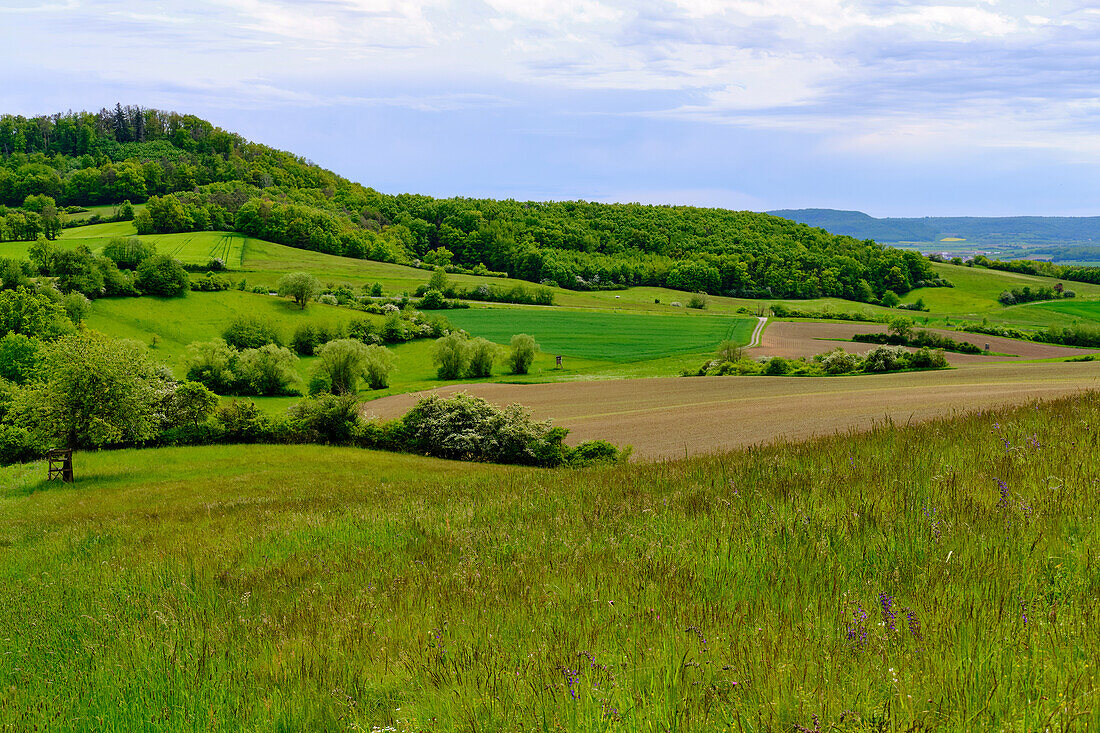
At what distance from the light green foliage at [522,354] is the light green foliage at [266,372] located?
24.7 metres

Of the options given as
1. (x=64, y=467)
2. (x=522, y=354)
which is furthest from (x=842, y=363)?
(x=64, y=467)

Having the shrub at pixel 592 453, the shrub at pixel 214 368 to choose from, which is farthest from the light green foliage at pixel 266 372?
the shrub at pixel 592 453

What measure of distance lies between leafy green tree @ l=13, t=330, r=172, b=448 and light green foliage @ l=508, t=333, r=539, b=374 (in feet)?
157

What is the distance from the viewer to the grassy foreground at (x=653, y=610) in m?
3.20

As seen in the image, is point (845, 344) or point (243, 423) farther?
point (845, 344)

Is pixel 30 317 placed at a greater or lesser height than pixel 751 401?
greater

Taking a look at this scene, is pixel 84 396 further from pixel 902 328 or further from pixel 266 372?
pixel 902 328

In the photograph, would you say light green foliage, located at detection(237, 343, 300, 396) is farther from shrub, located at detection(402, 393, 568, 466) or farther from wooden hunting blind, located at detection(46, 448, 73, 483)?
shrub, located at detection(402, 393, 568, 466)

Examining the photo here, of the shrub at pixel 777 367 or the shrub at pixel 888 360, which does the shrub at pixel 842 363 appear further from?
the shrub at pixel 777 367

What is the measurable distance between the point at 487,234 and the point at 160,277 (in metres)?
88.5

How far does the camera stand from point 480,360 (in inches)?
3243

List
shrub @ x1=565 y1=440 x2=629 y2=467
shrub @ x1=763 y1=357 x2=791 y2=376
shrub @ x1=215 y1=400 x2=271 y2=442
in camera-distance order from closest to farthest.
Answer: shrub @ x1=565 y1=440 x2=629 y2=467 < shrub @ x1=215 y1=400 x2=271 y2=442 < shrub @ x1=763 y1=357 x2=791 y2=376

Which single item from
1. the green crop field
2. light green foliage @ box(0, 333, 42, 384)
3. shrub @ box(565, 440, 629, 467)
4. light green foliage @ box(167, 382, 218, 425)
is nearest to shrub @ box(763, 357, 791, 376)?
the green crop field

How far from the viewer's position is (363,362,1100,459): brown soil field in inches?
1366
